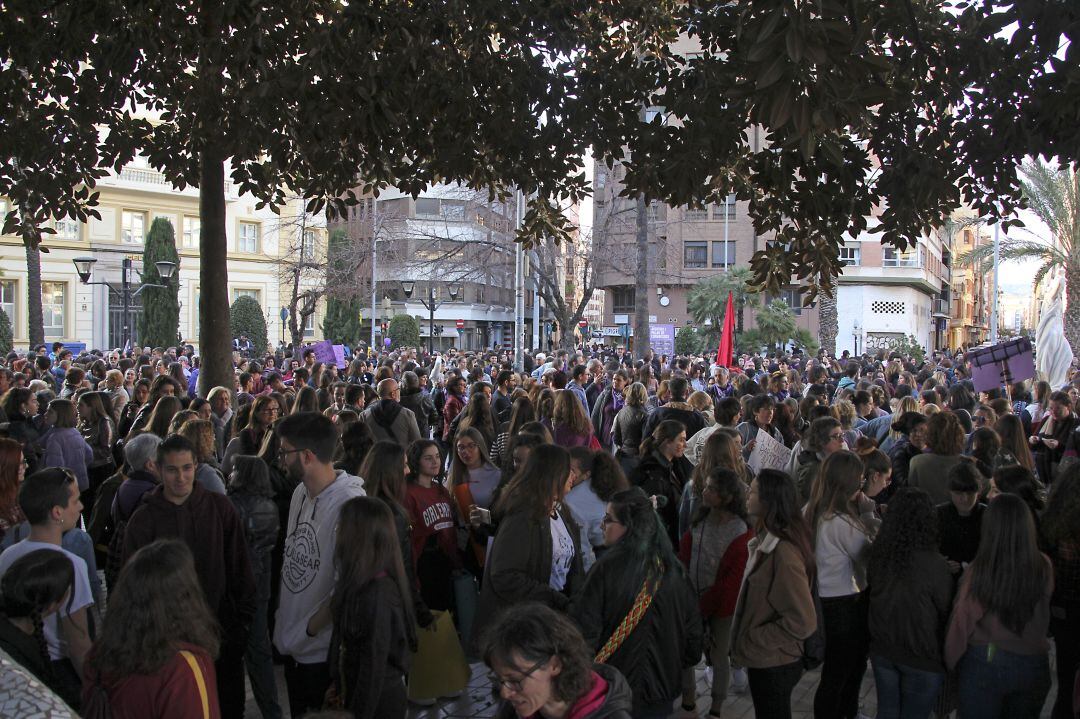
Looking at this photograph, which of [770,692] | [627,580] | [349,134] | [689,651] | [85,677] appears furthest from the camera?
[349,134]

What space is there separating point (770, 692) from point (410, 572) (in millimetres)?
1969

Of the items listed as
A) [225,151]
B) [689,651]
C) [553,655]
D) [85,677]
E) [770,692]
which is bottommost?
[770,692]

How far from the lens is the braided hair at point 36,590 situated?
3.51 m

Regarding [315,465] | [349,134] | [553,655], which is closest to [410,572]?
[315,465]

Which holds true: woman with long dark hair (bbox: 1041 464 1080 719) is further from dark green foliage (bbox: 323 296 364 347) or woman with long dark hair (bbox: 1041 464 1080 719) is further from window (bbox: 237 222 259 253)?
window (bbox: 237 222 259 253)

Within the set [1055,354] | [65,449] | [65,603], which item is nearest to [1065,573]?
[65,603]

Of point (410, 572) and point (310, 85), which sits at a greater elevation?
point (310, 85)

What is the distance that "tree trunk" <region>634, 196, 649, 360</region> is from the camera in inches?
995

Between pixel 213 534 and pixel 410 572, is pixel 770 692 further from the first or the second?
pixel 213 534

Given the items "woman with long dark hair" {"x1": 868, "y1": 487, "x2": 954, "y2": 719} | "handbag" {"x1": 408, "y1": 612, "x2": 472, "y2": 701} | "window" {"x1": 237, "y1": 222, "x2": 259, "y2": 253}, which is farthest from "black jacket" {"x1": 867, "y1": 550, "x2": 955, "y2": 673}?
"window" {"x1": 237, "y1": 222, "x2": 259, "y2": 253}

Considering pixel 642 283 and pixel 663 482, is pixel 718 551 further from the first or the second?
pixel 642 283

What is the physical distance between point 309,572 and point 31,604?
1.31 m

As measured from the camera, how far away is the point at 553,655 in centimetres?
271

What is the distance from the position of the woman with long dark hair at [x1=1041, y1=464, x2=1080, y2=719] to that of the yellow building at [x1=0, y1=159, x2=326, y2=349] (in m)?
38.0
